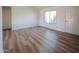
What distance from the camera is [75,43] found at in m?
2.03

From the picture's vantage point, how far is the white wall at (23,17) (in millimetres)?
2078

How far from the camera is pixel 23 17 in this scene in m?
2.11

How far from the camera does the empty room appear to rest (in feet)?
6.64

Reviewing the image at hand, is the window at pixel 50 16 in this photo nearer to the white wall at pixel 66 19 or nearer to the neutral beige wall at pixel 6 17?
the white wall at pixel 66 19

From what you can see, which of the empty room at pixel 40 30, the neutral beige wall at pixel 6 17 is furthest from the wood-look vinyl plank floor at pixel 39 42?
the neutral beige wall at pixel 6 17

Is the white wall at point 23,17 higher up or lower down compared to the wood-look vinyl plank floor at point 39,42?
higher up

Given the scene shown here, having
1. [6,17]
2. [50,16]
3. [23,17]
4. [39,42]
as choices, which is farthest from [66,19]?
[6,17]

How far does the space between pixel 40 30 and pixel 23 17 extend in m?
0.37

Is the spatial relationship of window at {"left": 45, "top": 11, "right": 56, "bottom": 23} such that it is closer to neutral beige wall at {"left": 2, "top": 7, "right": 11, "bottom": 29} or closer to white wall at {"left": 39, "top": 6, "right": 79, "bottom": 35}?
white wall at {"left": 39, "top": 6, "right": 79, "bottom": 35}

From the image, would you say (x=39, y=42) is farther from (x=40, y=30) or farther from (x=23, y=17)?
(x=23, y=17)

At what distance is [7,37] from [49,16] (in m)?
0.79

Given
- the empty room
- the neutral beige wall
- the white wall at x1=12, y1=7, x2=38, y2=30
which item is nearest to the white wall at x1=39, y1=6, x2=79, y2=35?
the empty room
